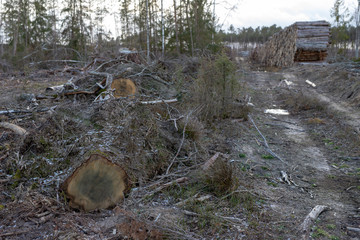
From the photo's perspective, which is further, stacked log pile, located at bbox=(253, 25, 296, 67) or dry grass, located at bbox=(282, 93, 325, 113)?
stacked log pile, located at bbox=(253, 25, 296, 67)

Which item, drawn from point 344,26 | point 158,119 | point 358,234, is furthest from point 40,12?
point 344,26

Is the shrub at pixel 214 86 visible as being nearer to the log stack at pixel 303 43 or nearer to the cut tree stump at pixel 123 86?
the cut tree stump at pixel 123 86

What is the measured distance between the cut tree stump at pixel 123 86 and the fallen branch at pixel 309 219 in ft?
14.8

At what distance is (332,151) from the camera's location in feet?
17.9

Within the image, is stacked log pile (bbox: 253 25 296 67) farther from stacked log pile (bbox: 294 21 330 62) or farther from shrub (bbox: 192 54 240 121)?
shrub (bbox: 192 54 240 121)

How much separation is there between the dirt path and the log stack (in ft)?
28.7

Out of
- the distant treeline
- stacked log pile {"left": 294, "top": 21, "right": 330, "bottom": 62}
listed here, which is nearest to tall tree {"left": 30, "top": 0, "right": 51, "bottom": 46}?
stacked log pile {"left": 294, "top": 21, "right": 330, "bottom": 62}

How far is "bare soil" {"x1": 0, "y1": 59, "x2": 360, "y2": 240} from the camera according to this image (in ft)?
9.48

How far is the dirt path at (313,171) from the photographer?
3.23 metres

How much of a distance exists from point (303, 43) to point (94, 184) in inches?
628

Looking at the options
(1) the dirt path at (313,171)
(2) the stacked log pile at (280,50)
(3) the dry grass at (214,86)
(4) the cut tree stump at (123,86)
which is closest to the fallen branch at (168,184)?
(1) the dirt path at (313,171)

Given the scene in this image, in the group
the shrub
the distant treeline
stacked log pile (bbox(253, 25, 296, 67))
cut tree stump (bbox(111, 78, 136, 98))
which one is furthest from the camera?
the distant treeline

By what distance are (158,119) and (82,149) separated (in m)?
1.55

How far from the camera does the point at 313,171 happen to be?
183 inches
